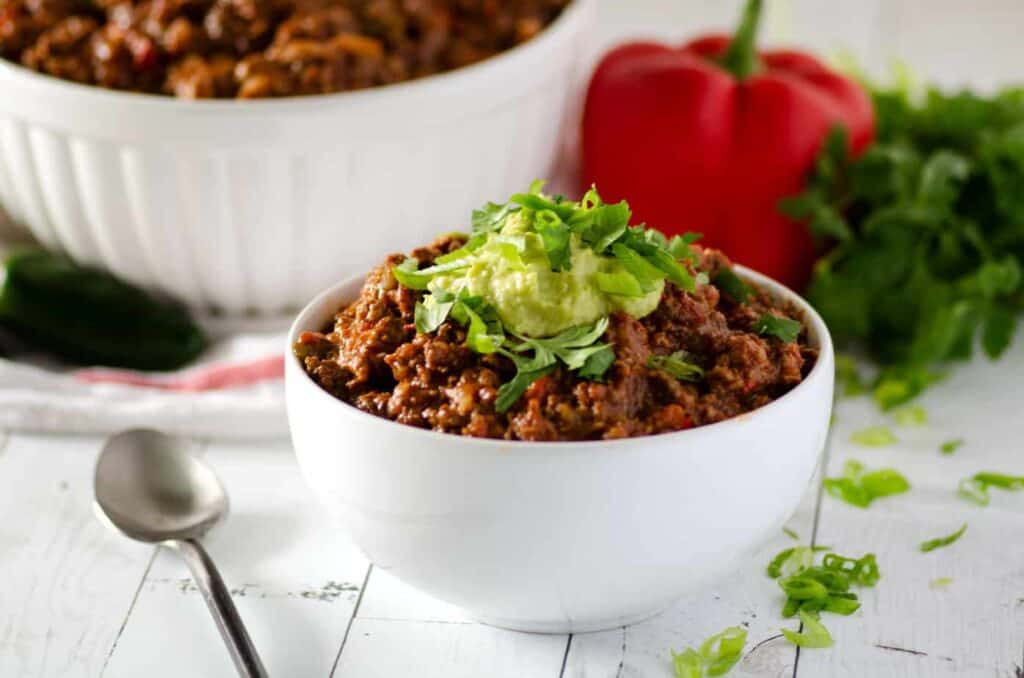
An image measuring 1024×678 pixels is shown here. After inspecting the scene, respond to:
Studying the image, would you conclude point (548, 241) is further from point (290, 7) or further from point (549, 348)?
point (290, 7)

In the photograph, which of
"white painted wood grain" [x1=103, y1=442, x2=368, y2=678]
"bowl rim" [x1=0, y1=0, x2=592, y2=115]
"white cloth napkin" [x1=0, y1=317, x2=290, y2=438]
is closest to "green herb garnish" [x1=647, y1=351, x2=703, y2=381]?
"white painted wood grain" [x1=103, y1=442, x2=368, y2=678]

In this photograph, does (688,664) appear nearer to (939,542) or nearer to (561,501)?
(561,501)

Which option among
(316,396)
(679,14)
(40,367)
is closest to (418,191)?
(40,367)

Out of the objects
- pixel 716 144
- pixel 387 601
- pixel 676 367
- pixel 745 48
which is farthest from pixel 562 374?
pixel 745 48

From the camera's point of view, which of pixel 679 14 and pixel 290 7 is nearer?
pixel 290 7

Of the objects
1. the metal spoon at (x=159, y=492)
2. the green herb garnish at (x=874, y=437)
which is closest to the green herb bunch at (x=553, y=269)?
the metal spoon at (x=159, y=492)

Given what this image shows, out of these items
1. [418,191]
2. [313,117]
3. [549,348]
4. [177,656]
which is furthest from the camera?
[418,191]

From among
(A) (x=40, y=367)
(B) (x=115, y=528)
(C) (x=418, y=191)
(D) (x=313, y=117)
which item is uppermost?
(D) (x=313, y=117)
